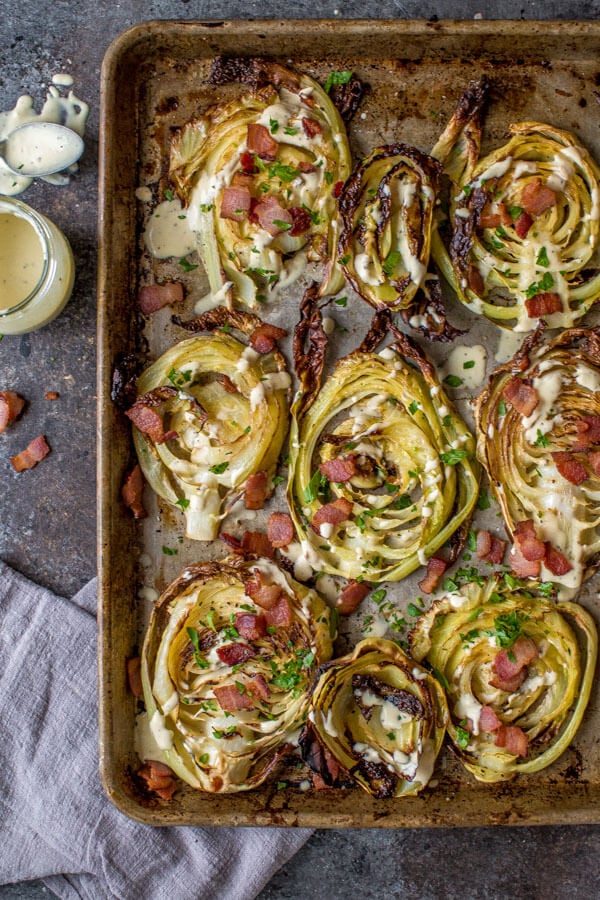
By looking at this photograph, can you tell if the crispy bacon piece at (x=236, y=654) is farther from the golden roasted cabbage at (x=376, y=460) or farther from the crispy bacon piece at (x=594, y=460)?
the crispy bacon piece at (x=594, y=460)

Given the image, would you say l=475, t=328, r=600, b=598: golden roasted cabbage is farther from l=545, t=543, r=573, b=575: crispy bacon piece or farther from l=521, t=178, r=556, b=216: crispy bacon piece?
l=521, t=178, r=556, b=216: crispy bacon piece

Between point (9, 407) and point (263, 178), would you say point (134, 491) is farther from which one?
point (263, 178)

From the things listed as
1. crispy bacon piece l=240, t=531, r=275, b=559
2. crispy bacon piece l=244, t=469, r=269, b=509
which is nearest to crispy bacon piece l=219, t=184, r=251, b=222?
crispy bacon piece l=244, t=469, r=269, b=509

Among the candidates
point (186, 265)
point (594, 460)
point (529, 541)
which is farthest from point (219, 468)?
point (594, 460)

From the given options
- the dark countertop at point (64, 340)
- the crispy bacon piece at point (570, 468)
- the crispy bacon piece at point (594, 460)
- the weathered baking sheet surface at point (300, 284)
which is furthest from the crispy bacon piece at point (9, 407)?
the crispy bacon piece at point (594, 460)

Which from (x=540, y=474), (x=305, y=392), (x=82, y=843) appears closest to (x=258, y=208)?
(x=305, y=392)
